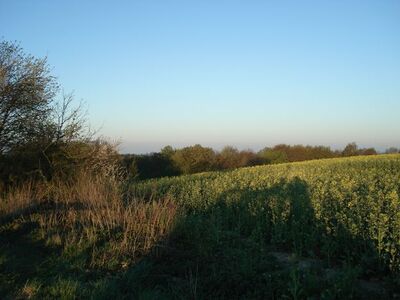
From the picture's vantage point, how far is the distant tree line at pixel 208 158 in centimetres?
4637

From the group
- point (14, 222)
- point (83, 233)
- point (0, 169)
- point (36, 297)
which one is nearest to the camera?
point (36, 297)

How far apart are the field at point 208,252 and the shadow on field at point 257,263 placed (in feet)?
0.06

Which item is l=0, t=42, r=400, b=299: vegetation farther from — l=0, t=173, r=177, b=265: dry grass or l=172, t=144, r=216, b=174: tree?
l=172, t=144, r=216, b=174: tree

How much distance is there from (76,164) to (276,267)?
42.1 ft

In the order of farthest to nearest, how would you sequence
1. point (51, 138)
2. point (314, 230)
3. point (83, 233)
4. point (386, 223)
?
point (51, 138), point (83, 233), point (314, 230), point (386, 223)

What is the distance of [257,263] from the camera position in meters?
7.06

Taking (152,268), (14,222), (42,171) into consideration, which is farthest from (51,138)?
(152,268)

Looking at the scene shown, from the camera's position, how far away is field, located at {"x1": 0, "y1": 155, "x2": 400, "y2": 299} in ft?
20.0

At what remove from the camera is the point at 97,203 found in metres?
11.6

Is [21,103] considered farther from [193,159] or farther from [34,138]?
[193,159]

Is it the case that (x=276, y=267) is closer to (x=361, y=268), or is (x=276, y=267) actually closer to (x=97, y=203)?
(x=361, y=268)

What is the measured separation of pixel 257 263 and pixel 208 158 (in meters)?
45.1

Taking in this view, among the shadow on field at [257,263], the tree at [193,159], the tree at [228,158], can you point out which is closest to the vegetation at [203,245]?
the shadow on field at [257,263]

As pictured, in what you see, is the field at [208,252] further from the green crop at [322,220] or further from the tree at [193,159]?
the tree at [193,159]
